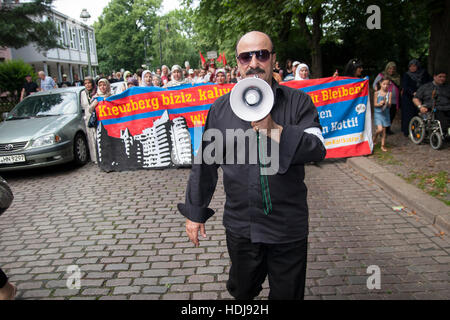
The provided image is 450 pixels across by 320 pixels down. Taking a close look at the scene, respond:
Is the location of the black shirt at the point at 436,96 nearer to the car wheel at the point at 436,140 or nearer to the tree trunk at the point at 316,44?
the car wheel at the point at 436,140

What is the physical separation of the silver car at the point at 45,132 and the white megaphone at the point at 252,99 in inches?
273

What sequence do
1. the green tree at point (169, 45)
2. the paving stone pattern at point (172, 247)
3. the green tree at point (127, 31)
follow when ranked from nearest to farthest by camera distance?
the paving stone pattern at point (172, 247), the green tree at point (127, 31), the green tree at point (169, 45)

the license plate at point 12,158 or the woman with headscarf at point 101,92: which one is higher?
the woman with headscarf at point 101,92

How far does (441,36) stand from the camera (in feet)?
33.2

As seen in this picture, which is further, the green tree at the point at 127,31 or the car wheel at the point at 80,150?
the green tree at the point at 127,31

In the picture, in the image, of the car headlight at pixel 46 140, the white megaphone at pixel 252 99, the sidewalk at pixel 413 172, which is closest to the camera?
the white megaphone at pixel 252 99

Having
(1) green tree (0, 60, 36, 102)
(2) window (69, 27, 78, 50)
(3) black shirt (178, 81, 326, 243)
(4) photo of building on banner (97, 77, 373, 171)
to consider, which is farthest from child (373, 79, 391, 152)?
(2) window (69, 27, 78, 50)

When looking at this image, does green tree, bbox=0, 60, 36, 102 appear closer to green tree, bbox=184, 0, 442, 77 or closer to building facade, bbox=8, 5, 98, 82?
green tree, bbox=184, 0, 442, 77

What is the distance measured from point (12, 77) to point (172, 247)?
58.3ft

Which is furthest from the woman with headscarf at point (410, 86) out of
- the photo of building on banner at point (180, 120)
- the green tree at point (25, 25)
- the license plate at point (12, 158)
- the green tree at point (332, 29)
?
the green tree at point (25, 25)

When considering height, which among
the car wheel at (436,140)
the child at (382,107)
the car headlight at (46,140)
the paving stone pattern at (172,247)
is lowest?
the paving stone pattern at (172,247)

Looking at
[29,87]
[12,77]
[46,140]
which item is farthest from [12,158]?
[12,77]

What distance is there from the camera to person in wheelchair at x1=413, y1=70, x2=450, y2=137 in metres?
8.43

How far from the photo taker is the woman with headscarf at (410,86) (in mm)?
9727
